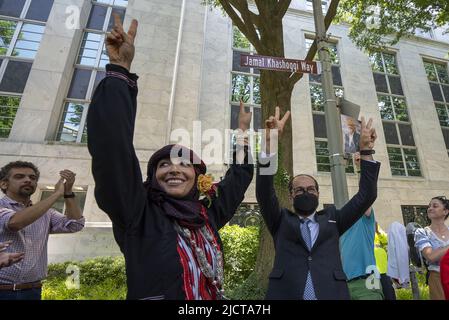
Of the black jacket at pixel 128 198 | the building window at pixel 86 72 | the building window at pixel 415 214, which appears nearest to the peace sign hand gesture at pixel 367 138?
the black jacket at pixel 128 198

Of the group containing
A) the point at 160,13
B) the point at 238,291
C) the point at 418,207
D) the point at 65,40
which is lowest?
the point at 238,291

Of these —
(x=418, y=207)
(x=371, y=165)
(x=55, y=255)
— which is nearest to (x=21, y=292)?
(x=371, y=165)

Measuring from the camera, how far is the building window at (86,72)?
12.4 m

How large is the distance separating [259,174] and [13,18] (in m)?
16.1

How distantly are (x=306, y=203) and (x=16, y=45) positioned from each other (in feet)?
50.7

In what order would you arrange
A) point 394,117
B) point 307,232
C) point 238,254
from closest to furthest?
point 307,232, point 238,254, point 394,117

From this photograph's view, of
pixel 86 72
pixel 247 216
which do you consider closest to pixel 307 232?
pixel 247 216

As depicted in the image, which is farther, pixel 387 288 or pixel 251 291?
pixel 251 291

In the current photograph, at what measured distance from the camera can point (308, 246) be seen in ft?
7.75

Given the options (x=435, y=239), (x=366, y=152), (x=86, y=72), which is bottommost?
(x=435, y=239)

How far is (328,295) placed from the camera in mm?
2115

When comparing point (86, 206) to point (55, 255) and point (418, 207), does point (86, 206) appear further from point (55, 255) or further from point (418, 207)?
point (418, 207)

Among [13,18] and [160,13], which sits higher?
[160,13]

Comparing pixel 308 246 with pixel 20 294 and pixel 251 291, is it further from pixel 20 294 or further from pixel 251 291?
pixel 251 291
